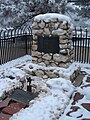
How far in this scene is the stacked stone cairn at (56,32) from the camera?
6242mm

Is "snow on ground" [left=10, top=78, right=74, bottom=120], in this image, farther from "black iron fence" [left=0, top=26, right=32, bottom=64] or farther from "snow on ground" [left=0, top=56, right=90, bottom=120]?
"black iron fence" [left=0, top=26, right=32, bottom=64]

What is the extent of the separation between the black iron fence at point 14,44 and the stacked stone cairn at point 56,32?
1.43 m

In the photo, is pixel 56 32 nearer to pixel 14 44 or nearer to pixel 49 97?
pixel 49 97

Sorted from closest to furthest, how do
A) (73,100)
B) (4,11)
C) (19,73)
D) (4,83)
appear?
(73,100) < (4,83) < (19,73) < (4,11)

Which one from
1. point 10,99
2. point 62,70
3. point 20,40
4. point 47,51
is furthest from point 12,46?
point 10,99

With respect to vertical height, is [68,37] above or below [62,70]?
above

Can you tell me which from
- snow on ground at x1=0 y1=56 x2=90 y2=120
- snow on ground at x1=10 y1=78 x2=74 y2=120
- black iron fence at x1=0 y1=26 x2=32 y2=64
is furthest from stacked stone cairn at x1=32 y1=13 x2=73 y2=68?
black iron fence at x1=0 y1=26 x2=32 y2=64

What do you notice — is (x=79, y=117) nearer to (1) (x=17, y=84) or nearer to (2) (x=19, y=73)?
(1) (x=17, y=84)

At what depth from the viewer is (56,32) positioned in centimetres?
629

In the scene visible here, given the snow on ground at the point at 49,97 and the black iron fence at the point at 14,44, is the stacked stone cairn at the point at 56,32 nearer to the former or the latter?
the snow on ground at the point at 49,97

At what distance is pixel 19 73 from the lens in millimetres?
6094

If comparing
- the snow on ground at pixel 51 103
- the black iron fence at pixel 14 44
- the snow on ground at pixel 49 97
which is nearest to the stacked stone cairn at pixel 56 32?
the snow on ground at pixel 49 97

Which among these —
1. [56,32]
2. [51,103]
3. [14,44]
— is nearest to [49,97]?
[51,103]

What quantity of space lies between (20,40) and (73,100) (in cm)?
441
